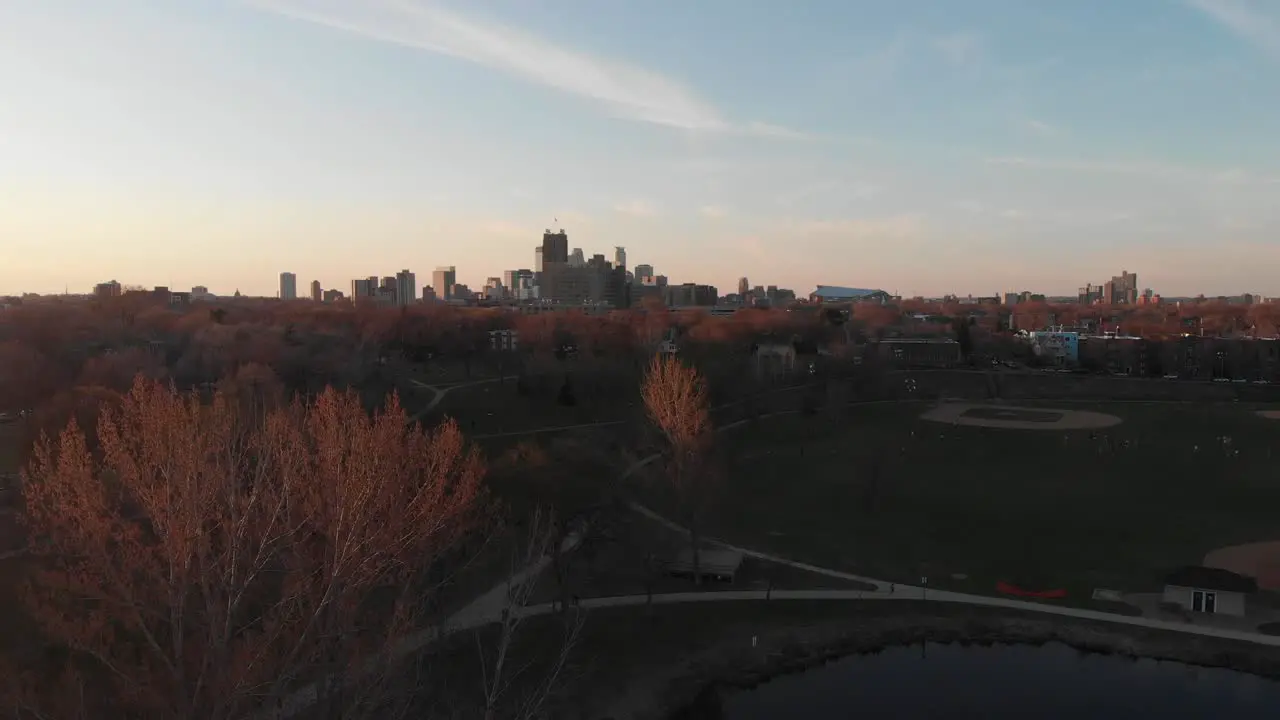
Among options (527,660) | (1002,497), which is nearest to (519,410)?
(1002,497)

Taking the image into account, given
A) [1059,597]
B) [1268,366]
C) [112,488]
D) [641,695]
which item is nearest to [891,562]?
[1059,597]

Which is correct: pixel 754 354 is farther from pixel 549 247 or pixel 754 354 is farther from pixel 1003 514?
pixel 549 247

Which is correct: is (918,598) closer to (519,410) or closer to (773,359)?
(519,410)

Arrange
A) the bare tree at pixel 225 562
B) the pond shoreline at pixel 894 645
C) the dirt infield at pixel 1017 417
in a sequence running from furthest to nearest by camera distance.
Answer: the dirt infield at pixel 1017 417
the pond shoreline at pixel 894 645
the bare tree at pixel 225 562

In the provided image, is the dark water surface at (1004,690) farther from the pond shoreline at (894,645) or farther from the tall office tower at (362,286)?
the tall office tower at (362,286)

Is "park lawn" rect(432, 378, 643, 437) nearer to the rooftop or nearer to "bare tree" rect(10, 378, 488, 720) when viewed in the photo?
the rooftop

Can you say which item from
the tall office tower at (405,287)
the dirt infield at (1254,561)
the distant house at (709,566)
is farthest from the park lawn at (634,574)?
the tall office tower at (405,287)

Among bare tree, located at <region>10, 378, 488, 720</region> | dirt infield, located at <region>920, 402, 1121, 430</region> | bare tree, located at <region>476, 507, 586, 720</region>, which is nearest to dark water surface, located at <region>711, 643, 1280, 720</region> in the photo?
bare tree, located at <region>476, 507, 586, 720</region>
